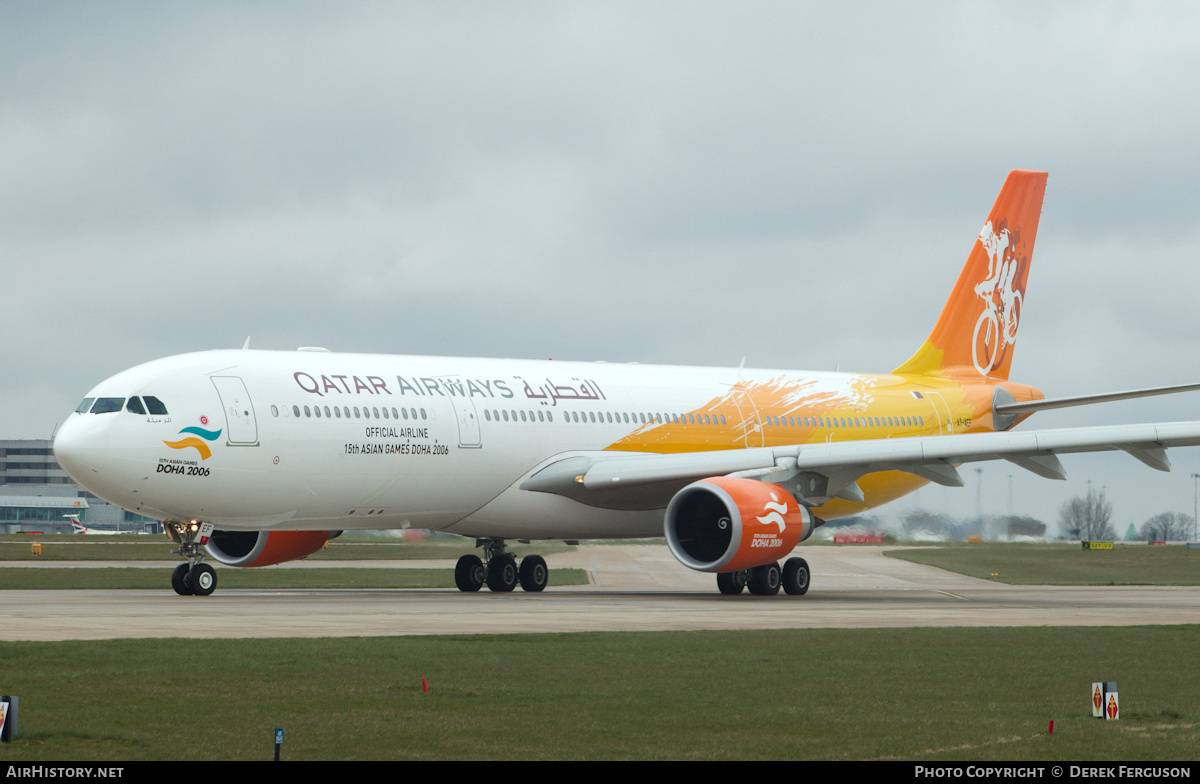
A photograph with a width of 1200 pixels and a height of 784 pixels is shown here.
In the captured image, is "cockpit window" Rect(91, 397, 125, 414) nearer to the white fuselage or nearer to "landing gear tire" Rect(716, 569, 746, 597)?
the white fuselage

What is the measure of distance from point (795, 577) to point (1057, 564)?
17.5 metres

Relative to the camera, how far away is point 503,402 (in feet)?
89.1

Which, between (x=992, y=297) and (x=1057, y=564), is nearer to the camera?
(x=992, y=297)

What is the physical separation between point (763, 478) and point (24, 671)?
15625 mm

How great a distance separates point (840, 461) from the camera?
2539 cm

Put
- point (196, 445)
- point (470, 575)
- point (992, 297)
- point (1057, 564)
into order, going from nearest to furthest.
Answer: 1. point (196, 445)
2. point (470, 575)
3. point (992, 297)
4. point (1057, 564)

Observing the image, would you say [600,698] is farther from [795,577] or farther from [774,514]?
[795,577]

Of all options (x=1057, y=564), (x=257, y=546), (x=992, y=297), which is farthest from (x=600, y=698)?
(x=1057, y=564)

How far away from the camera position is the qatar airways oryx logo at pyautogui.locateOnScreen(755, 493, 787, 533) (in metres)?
24.5

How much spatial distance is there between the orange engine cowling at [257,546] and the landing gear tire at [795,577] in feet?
27.3

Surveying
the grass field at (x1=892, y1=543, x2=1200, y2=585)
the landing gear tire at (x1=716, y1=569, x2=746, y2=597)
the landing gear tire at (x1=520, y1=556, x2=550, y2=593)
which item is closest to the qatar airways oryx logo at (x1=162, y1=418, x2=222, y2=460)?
the landing gear tire at (x1=520, y1=556, x2=550, y2=593)

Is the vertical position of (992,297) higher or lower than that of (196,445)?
higher

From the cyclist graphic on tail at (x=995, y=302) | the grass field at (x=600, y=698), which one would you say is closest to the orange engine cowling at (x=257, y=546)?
the grass field at (x=600, y=698)

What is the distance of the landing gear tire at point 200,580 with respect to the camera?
24047mm
